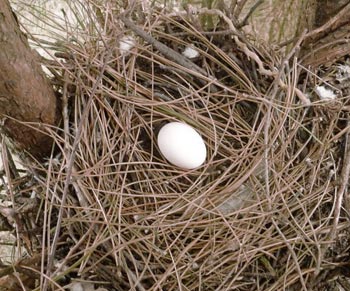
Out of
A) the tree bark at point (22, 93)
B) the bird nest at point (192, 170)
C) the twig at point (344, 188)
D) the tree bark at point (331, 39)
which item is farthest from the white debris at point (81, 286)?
the tree bark at point (331, 39)

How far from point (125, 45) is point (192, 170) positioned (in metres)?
0.20

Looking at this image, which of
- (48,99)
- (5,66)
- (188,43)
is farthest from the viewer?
(188,43)

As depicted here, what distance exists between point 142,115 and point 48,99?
14 cm

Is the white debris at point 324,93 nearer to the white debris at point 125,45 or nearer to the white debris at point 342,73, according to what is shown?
the white debris at point 342,73

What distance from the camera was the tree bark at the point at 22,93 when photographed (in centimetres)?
Answer: 68

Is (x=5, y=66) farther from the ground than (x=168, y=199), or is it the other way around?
(x=5, y=66)

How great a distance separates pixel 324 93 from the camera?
2.98 ft

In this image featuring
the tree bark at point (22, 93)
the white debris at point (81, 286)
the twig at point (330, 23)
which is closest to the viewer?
the tree bark at point (22, 93)

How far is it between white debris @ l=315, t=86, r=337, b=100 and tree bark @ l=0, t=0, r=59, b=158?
1.25ft

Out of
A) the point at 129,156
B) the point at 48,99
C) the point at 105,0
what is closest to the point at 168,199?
the point at 129,156

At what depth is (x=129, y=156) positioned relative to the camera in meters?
0.85

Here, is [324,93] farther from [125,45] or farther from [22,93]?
[22,93]

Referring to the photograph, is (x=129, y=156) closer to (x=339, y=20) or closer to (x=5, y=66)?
(x=5, y=66)

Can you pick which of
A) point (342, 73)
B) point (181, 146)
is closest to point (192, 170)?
point (181, 146)
